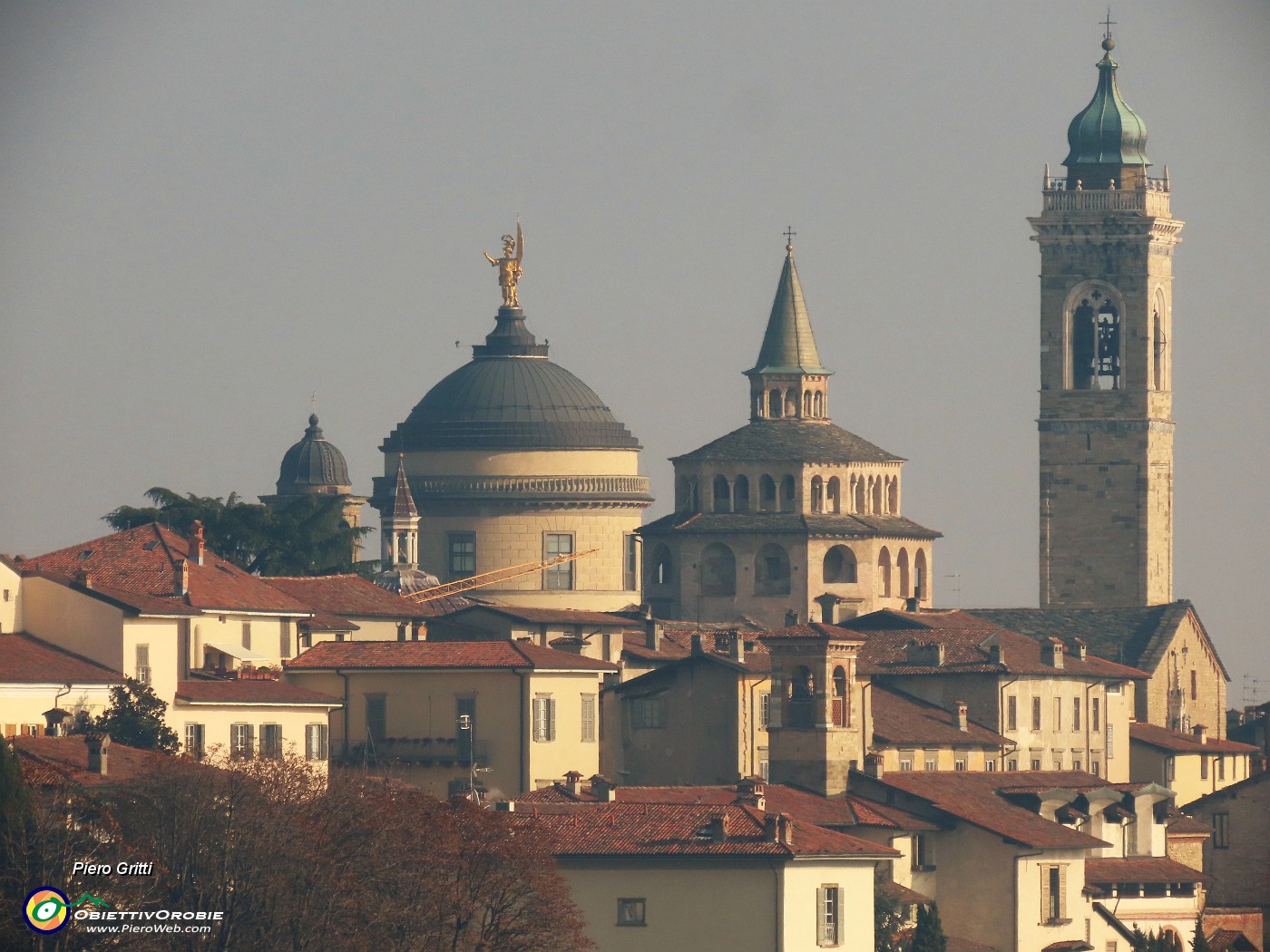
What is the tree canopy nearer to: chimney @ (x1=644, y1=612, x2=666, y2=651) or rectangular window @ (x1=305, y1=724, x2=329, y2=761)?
chimney @ (x1=644, y1=612, x2=666, y2=651)

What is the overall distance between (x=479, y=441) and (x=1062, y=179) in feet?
70.0

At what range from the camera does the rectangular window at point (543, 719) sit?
4491 inches

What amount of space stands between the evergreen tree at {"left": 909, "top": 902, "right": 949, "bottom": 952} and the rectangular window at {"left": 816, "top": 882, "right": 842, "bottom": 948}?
3429 mm

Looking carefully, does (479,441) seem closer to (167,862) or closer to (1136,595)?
(1136,595)

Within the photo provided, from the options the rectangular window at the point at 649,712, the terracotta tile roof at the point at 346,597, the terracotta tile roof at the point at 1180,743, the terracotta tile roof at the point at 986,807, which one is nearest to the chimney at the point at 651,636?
the terracotta tile roof at the point at 346,597

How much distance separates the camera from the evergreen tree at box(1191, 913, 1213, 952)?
106125 millimetres

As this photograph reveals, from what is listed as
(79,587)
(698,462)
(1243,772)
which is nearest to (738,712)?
(79,587)

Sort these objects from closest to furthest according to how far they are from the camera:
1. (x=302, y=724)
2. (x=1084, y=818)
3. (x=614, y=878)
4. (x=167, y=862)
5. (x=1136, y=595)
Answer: (x=167, y=862) < (x=614, y=878) < (x=302, y=724) < (x=1084, y=818) < (x=1136, y=595)

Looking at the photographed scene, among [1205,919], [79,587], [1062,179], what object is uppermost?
[1062,179]

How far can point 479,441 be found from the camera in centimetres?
16900

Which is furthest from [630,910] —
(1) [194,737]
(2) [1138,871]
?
(2) [1138,871]

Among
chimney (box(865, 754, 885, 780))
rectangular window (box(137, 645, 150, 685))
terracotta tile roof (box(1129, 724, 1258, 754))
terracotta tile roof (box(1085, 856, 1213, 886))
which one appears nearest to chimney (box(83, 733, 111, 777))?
rectangular window (box(137, 645, 150, 685))

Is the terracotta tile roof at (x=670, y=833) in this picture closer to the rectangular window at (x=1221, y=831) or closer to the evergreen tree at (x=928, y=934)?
the evergreen tree at (x=928, y=934)

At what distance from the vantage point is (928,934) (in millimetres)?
102562
